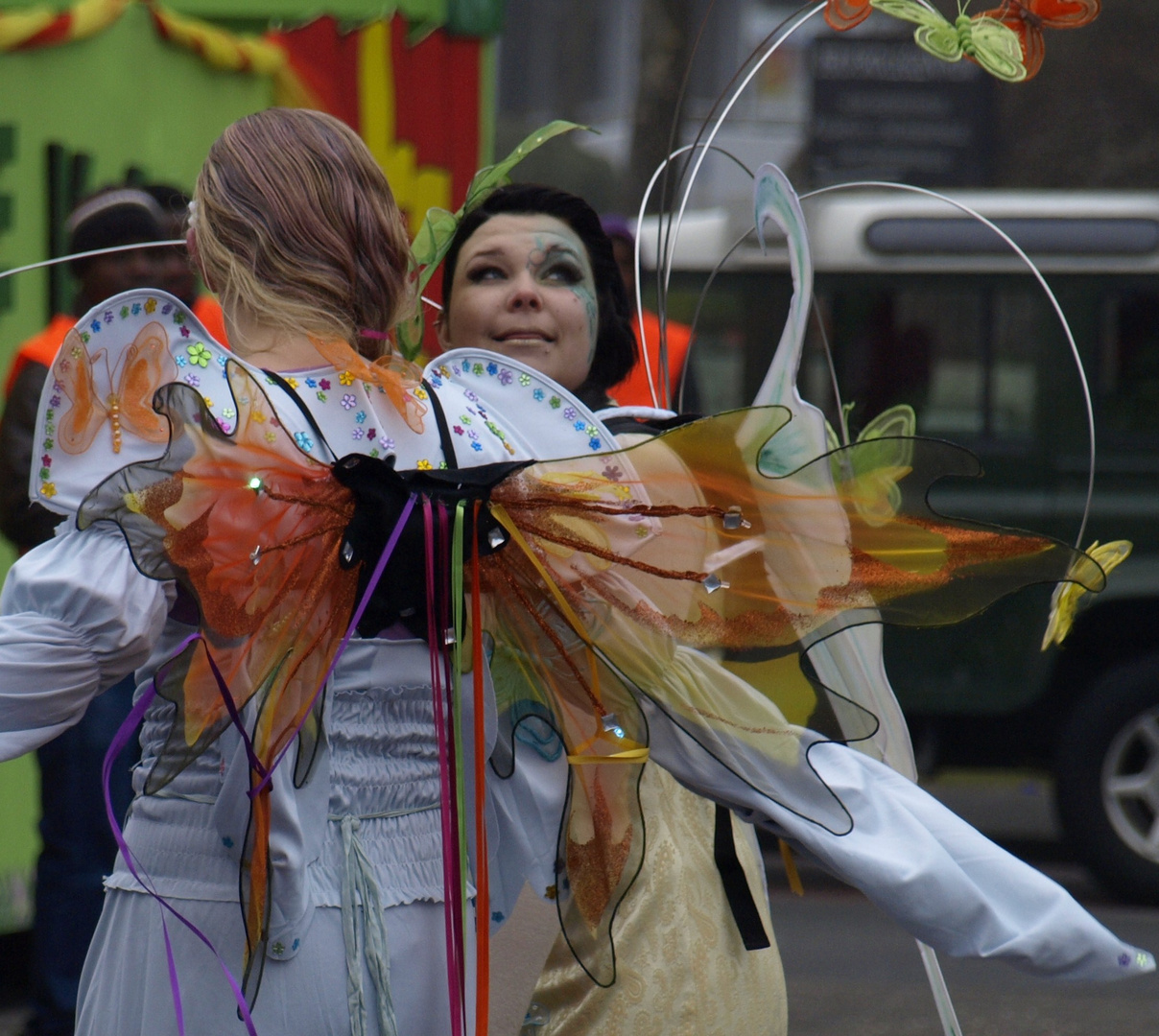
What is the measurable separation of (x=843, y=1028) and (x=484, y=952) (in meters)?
3.16

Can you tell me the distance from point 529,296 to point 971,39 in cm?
70

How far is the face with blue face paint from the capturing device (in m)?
2.46

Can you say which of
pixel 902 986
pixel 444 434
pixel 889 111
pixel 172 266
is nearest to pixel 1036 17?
pixel 444 434

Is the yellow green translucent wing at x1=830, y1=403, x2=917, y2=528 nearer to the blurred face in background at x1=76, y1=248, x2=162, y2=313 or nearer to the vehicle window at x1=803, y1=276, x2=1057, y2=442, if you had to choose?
the blurred face in background at x1=76, y1=248, x2=162, y2=313

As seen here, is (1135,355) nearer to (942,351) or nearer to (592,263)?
(942,351)

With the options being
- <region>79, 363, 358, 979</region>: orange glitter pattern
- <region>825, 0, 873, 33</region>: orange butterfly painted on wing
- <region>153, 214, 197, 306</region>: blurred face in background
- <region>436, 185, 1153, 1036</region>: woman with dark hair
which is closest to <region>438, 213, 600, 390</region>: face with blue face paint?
<region>436, 185, 1153, 1036</region>: woman with dark hair

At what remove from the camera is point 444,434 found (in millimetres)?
1730

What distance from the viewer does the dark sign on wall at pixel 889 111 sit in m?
9.56

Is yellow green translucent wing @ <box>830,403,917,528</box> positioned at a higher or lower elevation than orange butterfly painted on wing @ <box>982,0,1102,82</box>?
lower

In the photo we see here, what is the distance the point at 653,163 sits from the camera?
351 inches

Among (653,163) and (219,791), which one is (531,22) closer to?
(653,163)

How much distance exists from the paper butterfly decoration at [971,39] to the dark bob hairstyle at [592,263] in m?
0.53

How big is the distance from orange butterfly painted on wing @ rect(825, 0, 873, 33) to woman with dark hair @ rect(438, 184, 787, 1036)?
491 mm

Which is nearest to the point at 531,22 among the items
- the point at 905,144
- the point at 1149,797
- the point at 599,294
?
the point at 905,144
